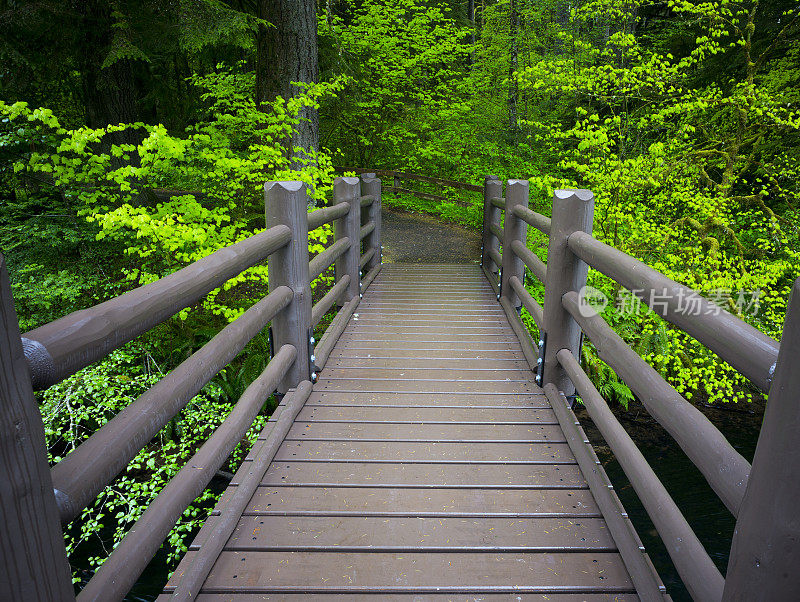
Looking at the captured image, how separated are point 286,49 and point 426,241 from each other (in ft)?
13.2

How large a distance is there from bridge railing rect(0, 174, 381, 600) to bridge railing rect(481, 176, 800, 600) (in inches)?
55.6

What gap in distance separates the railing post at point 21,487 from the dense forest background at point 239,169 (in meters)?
3.68

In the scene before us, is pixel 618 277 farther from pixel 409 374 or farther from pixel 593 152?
pixel 593 152

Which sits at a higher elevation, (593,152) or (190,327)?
(593,152)

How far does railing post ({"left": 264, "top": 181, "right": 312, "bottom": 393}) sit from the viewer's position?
9.66ft

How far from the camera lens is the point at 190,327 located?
6.43 m

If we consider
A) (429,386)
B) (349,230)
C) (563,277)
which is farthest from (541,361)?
(349,230)

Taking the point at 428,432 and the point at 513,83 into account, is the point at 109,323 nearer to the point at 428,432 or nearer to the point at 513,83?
the point at 428,432

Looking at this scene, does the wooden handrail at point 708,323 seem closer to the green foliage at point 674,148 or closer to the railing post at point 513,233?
the railing post at point 513,233

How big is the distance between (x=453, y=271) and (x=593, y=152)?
126 inches

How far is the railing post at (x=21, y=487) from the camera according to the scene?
3.09ft

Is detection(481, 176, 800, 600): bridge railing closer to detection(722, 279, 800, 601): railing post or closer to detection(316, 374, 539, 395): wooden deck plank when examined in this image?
detection(722, 279, 800, 601): railing post

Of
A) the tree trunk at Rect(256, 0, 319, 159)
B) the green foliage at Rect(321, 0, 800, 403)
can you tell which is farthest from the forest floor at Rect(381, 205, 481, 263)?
the tree trunk at Rect(256, 0, 319, 159)

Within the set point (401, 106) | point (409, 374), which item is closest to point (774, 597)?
point (409, 374)
